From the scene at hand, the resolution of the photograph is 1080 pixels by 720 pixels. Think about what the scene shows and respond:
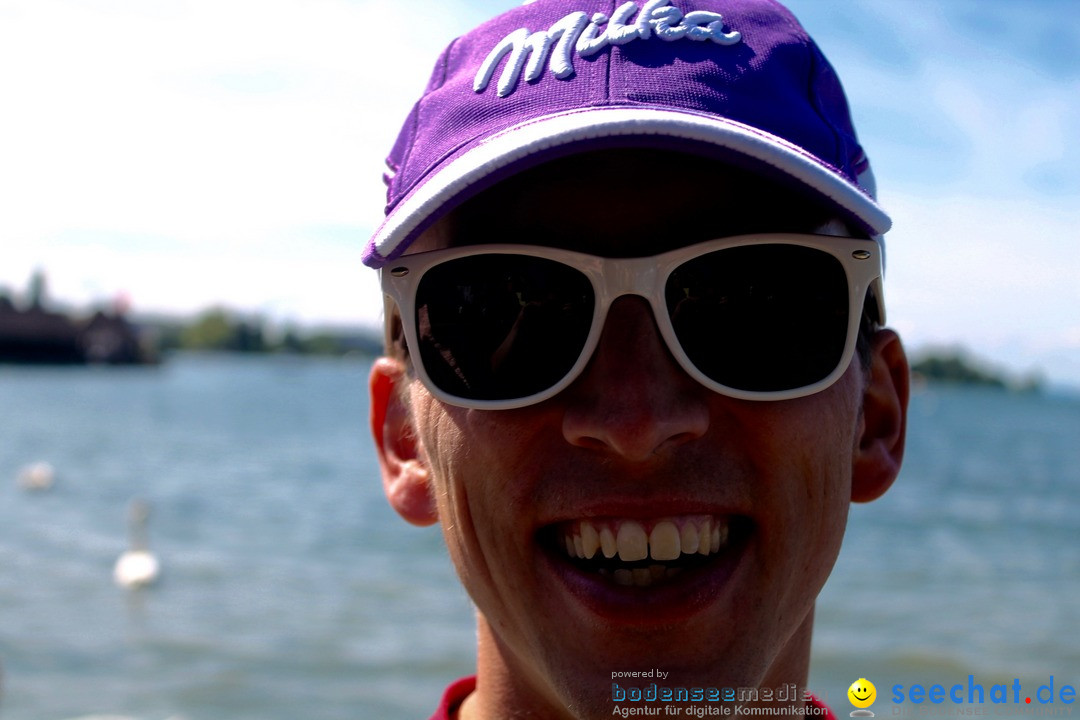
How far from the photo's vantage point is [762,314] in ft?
4.68

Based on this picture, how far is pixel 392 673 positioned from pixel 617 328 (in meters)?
8.33

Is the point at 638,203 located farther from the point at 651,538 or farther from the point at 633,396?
the point at 651,538

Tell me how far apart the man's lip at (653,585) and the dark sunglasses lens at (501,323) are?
245 millimetres

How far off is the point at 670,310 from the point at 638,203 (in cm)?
17

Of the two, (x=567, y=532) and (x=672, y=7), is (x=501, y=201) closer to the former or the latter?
(x=672, y=7)

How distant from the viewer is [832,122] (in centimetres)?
153

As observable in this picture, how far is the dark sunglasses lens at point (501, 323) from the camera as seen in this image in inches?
55.5

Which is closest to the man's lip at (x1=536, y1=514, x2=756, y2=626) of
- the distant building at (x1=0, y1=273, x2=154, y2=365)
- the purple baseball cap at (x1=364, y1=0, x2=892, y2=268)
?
the purple baseball cap at (x1=364, y1=0, x2=892, y2=268)

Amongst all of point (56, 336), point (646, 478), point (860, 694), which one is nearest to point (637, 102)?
point (646, 478)

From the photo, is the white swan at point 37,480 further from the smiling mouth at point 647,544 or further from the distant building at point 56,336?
the distant building at point 56,336

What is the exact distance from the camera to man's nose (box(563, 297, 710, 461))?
4.48ft

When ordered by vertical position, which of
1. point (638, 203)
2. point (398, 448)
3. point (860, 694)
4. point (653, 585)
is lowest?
point (860, 694)

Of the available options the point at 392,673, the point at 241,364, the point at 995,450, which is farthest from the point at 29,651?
the point at 241,364

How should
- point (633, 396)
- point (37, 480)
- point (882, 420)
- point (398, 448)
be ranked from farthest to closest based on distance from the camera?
point (37, 480)
point (398, 448)
point (882, 420)
point (633, 396)
